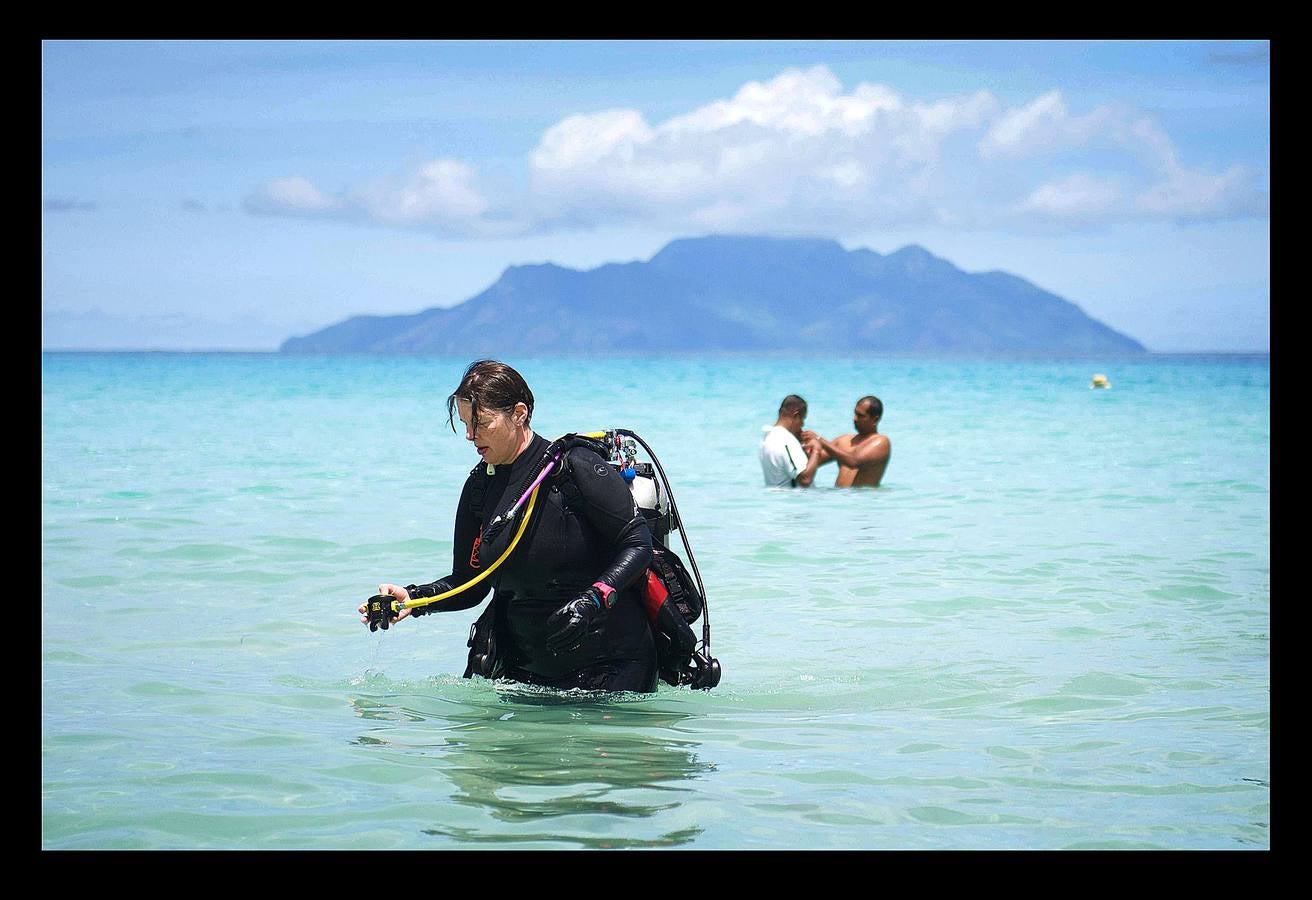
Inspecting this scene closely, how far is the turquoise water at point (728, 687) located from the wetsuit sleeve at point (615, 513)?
705 mm

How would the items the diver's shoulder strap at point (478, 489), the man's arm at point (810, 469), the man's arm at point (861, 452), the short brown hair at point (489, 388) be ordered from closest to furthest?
1. the short brown hair at point (489, 388)
2. the diver's shoulder strap at point (478, 489)
3. the man's arm at point (810, 469)
4. the man's arm at point (861, 452)

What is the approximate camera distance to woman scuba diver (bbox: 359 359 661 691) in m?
4.91

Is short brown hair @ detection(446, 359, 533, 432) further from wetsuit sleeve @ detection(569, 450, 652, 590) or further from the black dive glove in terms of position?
the black dive glove

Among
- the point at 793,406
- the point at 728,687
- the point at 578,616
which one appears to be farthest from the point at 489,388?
the point at 793,406

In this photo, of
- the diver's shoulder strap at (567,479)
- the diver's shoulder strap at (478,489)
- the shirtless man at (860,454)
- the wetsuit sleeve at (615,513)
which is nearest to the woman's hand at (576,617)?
the wetsuit sleeve at (615,513)

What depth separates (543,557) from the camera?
502 centimetres

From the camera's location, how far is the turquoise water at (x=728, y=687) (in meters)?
4.40

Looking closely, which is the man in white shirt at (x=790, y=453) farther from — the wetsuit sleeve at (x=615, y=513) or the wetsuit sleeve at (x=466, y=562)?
the wetsuit sleeve at (x=615, y=513)

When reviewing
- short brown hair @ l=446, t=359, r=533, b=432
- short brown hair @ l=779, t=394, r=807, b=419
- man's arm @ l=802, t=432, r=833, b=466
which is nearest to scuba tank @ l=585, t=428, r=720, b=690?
short brown hair @ l=446, t=359, r=533, b=432

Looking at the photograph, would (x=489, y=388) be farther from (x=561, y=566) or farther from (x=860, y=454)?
(x=860, y=454)

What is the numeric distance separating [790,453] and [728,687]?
325 inches

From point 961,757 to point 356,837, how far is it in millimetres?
2182
